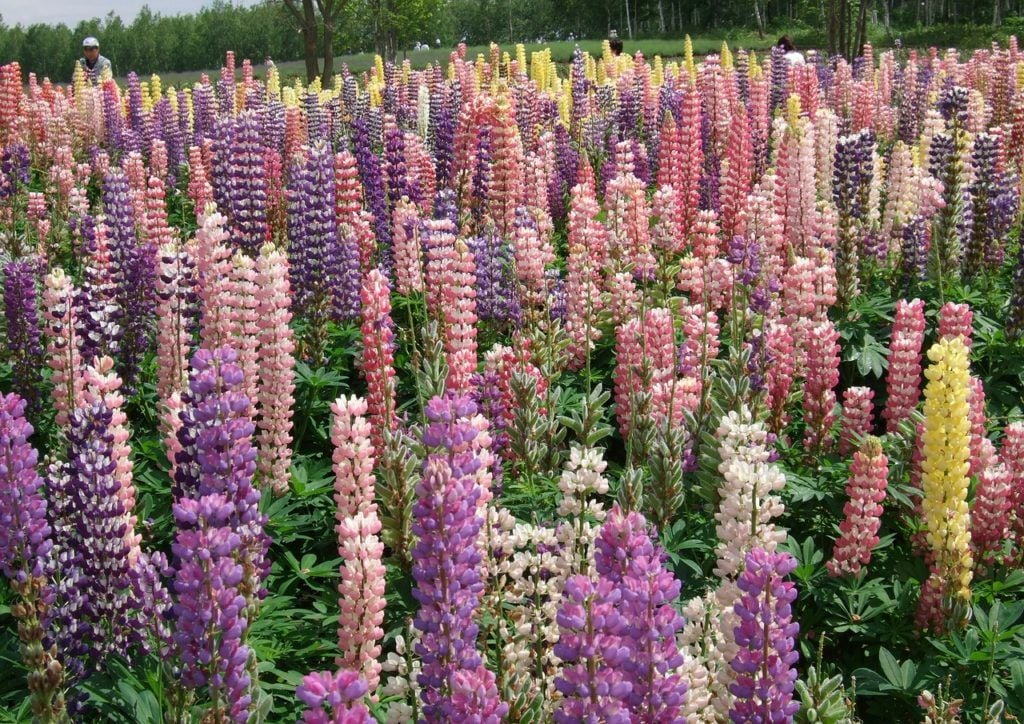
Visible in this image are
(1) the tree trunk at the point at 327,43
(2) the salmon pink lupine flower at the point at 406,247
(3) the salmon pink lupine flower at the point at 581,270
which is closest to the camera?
(3) the salmon pink lupine flower at the point at 581,270

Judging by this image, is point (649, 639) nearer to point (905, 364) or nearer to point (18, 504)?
point (18, 504)

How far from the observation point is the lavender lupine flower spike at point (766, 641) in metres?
2.68

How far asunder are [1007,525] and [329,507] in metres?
3.25

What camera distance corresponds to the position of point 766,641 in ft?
8.76

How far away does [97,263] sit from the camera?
21.4 feet

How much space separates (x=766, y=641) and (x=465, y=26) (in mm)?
132099

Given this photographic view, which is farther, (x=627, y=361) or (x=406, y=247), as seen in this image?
Answer: (x=406, y=247)

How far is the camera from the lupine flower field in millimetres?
2717

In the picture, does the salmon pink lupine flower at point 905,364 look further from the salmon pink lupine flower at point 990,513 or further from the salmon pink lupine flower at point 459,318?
the salmon pink lupine flower at point 459,318

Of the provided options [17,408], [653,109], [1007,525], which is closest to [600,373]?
[1007,525]

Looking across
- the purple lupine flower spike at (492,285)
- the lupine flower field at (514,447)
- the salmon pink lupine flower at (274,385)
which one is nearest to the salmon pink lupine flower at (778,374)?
the lupine flower field at (514,447)

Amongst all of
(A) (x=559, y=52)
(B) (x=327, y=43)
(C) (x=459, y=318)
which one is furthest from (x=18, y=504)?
(A) (x=559, y=52)

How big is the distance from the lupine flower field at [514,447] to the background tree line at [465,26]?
47084mm

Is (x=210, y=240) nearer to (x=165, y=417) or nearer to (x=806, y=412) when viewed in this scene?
Result: (x=165, y=417)
